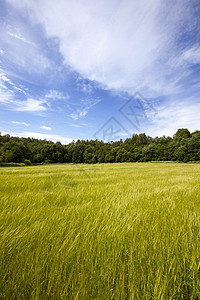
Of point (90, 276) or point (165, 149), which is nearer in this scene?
point (90, 276)

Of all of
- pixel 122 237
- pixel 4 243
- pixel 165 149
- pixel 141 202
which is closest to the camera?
pixel 4 243

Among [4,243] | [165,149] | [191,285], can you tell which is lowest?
[191,285]

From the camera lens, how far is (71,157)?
6156cm

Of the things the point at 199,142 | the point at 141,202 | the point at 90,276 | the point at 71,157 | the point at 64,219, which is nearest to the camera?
the point at 90,276

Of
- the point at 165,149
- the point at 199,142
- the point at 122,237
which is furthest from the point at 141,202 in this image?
the point at 165,149

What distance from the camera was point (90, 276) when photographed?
2.49 ft

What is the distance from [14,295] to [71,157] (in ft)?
205

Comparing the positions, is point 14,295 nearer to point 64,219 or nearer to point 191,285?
point 64,219

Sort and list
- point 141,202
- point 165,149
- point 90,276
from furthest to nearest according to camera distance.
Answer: point 165,149 → point 141,202 → point 90,276

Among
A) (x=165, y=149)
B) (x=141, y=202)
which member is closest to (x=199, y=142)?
(x=165, y=149)

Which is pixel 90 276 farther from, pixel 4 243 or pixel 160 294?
pixel 4 243

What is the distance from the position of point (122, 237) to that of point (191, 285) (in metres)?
0.51

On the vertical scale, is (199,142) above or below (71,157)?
above

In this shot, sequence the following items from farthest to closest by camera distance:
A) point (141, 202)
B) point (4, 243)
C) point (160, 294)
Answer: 1. point (141, 202)
2. point (4, 243)
3. point (160, 294)
